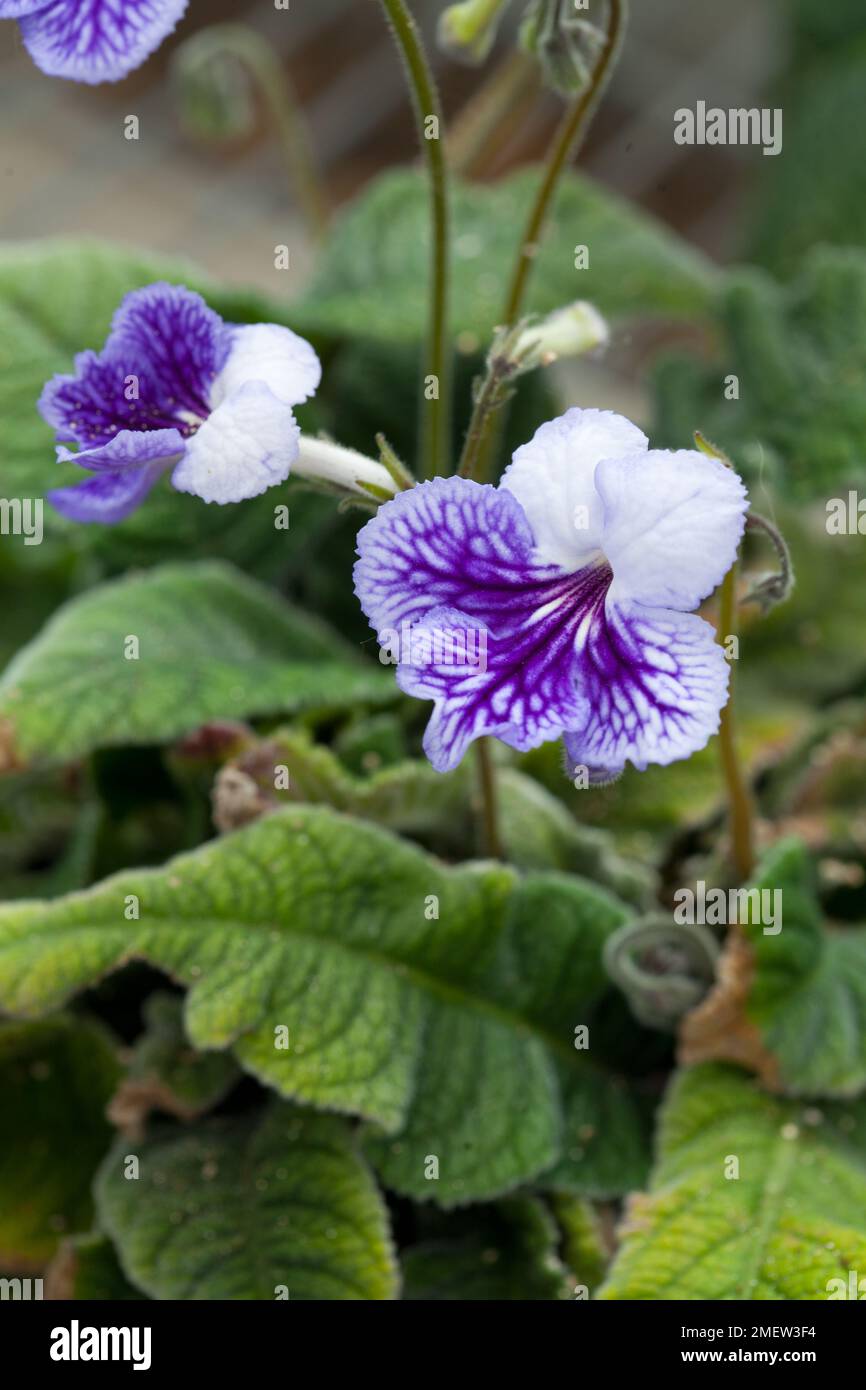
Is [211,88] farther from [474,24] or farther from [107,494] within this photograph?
[107,494]

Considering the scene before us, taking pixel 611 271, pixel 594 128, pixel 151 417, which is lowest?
pixel 151 417

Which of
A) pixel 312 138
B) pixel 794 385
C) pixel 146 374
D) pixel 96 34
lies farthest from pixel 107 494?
pixel 312 138

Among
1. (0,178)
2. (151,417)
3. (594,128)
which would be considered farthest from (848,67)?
(151,417)

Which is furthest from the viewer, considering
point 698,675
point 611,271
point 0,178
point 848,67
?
point 0,178

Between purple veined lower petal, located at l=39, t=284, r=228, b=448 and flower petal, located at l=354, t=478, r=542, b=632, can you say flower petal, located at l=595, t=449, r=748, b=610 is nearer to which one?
flower petal, located at l=354, t=478, r=542, b=632

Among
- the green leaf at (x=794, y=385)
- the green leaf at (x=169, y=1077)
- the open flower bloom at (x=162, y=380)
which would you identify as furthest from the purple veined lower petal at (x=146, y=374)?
the green leaf at (x=794, y=385)

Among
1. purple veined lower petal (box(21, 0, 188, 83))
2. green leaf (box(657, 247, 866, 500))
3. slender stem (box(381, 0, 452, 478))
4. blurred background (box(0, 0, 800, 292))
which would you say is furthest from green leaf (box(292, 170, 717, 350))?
blurred background (box(0, 0, 800, 292))
